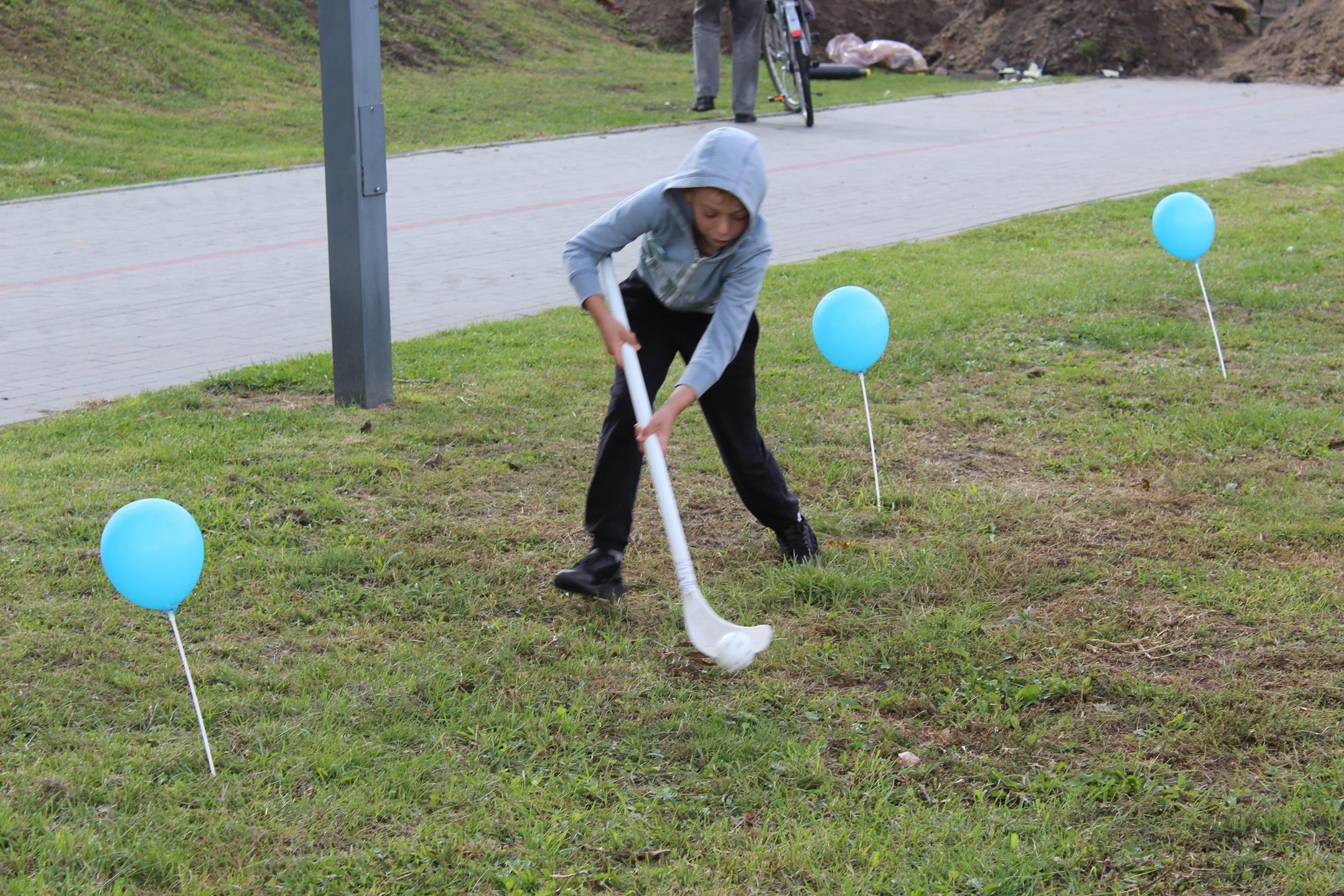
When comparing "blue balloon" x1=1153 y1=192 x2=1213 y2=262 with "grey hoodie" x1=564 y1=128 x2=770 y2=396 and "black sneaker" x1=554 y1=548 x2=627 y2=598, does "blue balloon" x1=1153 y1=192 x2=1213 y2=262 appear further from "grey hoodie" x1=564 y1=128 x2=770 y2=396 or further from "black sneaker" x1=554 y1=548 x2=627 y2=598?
"black sneaker" x1=554 y1=548 x2=627 y2=598

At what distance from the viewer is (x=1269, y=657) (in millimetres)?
3471

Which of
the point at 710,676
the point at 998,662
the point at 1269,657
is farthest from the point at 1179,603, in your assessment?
the point at 710,676

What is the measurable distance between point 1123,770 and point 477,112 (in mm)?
12004

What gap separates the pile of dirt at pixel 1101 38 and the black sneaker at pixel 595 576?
17.7 m

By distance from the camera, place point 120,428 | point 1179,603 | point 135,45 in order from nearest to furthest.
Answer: point 1179,603, point 120,428, point 135,45

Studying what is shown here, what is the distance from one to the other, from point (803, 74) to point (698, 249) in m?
10.00

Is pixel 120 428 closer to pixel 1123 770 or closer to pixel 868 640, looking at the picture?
pixel 868 640

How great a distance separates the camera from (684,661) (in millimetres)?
3521

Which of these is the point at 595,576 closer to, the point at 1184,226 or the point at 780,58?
the point at 1184,226

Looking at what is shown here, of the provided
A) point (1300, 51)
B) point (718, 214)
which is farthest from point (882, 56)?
point (718, 214)

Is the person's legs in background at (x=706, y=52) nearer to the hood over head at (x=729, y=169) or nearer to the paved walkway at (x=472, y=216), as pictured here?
the paved walkway at (x=472, y=216)

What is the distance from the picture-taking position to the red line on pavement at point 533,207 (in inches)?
301

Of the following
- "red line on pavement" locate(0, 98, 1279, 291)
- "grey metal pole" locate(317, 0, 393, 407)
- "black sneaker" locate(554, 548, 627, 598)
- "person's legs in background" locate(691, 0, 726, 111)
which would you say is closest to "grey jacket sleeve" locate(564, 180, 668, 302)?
"black sneaker" locate(554, 548, 627, 598)

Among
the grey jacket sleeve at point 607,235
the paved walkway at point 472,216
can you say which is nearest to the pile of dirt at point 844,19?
the paved walkway at point 472,216
